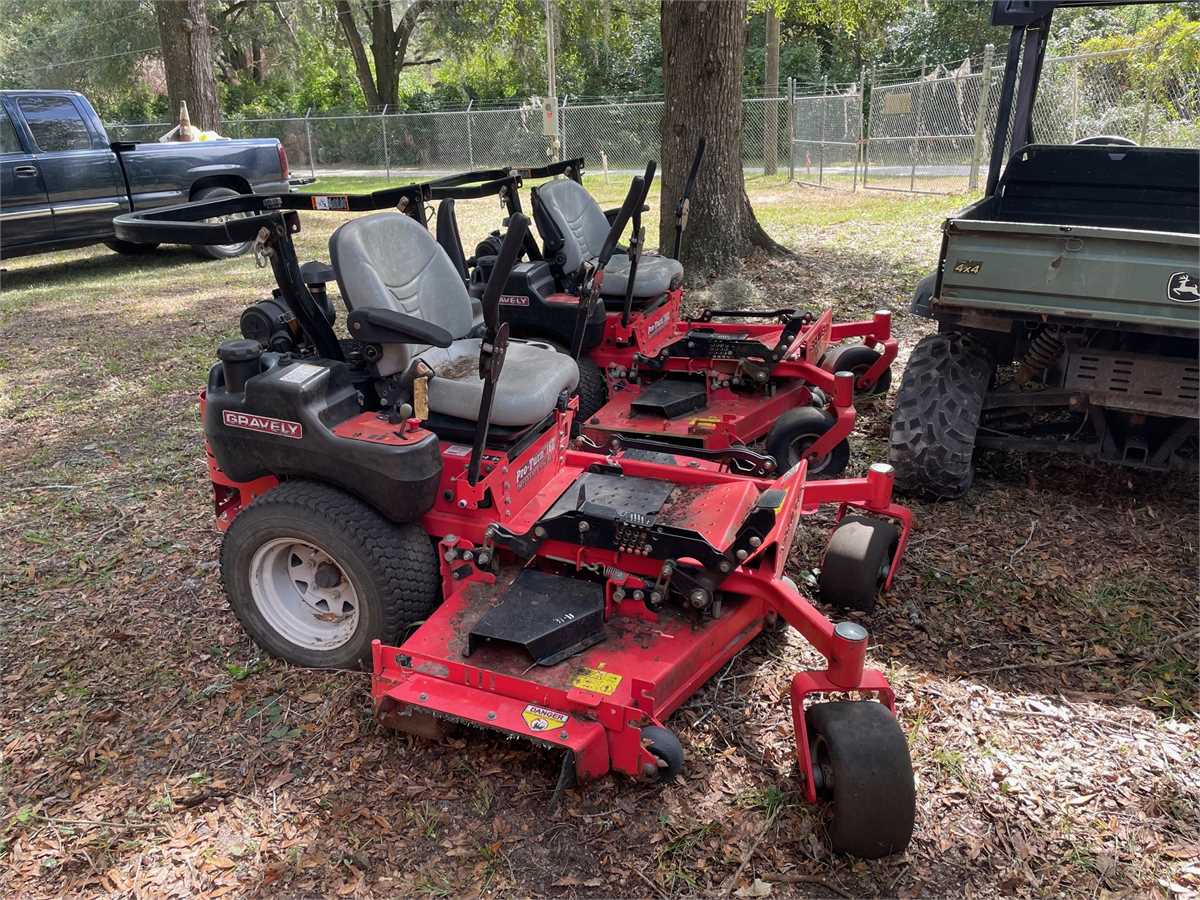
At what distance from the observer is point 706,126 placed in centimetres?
845

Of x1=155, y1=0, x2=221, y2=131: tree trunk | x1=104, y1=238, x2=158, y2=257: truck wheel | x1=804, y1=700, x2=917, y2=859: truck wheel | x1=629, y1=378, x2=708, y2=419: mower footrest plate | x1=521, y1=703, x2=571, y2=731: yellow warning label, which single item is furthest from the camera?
x1=155, y1=0, x2=221, y2=131: tree trunk

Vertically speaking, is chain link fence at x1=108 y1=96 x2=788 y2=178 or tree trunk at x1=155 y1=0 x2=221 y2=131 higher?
tree trunk at x1=155 y1=0 x2=221 y2=131

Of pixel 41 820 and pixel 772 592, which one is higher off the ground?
pixel 772 592

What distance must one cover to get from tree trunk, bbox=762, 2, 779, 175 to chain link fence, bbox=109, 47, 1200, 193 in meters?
0.05

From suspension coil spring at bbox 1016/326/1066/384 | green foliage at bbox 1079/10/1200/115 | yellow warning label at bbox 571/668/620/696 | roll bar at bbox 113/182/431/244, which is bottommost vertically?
yellow warning label at bbox 571/668/620/696

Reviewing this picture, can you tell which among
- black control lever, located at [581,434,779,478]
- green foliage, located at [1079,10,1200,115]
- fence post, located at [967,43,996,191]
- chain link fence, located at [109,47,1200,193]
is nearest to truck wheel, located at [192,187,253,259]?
chain link fence, located at [109,47,1200,193]

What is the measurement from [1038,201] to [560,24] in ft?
79.5

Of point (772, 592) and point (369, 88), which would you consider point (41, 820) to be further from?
point (369, 88)

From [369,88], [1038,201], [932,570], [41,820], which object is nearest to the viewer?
[41,820]

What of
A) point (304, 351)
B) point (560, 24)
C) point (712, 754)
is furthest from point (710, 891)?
point (560, 24)

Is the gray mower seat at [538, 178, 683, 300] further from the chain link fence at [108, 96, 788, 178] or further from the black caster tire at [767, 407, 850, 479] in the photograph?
the chain link fence at [108, 96, 788, 178]

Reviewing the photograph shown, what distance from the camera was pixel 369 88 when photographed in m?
31.2

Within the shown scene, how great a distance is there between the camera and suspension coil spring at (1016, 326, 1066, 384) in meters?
4.31

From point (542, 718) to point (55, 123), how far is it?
10790 mm
